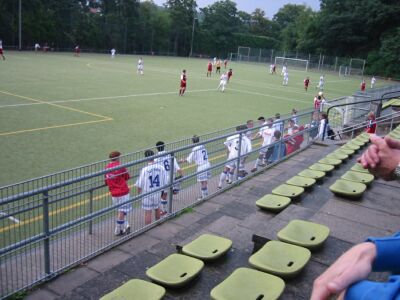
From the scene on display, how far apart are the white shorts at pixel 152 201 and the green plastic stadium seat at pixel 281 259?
3.01 m

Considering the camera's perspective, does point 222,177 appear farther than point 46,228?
Yes

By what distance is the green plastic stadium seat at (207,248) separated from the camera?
451 centimetres

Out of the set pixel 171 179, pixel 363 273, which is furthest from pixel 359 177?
pixel 363 273

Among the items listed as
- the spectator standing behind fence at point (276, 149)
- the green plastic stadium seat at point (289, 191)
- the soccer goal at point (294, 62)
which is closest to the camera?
the green plastic stadium seat at point (289, 191)

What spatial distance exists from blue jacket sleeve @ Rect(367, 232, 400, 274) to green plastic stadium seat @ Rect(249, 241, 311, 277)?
250 centimetres

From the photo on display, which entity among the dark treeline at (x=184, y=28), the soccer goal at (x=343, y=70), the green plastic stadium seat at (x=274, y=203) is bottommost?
the green plastic stadium seat at (x=274, y=203)

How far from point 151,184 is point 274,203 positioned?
6.94 ft

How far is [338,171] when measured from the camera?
9008 millimetres

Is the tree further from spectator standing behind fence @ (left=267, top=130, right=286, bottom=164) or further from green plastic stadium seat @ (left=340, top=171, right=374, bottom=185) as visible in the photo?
green plastic stadium seat @ (left=340, top=171, right=374, bottom=185)

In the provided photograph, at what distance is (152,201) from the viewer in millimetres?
6977

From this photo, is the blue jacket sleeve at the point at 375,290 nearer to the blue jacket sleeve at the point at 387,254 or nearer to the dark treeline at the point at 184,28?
the blue jacket sleeve at the point at 387,254

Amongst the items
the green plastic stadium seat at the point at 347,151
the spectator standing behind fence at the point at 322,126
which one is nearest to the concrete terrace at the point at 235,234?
the green plastic stadium seat at the point at 347,151

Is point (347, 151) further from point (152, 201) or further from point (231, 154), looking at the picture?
point (152, 201)

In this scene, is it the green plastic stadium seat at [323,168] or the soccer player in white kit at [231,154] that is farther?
the soccer player in white kit at [231,154]
